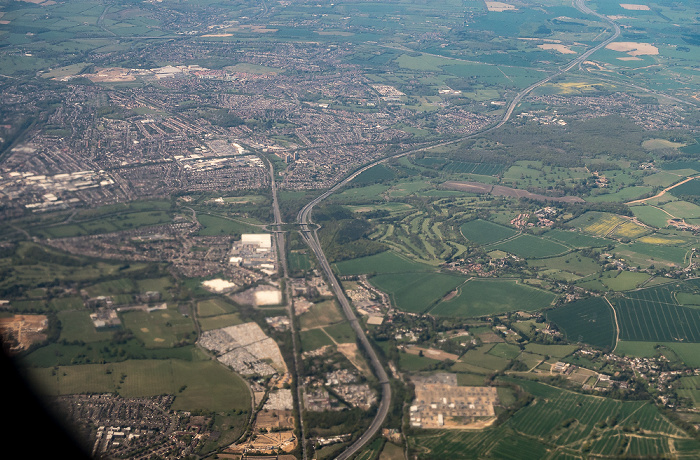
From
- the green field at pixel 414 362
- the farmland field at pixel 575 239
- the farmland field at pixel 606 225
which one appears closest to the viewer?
the green field at pixel 414 362

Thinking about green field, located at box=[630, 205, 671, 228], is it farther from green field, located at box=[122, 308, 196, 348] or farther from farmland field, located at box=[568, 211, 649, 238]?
green field, located at box=[122, 308, 196, 348]

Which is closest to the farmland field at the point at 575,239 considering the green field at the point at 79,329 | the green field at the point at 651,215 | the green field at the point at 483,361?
the green field at the point at 651,215

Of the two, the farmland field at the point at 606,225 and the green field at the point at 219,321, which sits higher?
the green field at the point at 219,321

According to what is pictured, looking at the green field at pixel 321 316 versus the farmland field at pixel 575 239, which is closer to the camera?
the green field at pixel 321 316

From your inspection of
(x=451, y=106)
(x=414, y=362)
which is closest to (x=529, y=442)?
(x=414, y=362)

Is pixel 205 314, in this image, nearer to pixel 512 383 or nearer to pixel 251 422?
pixel 251 422

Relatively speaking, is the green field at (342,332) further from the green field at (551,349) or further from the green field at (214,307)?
the green field at (551,349)
